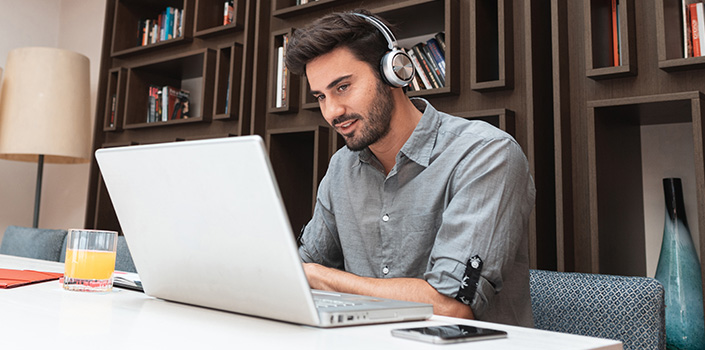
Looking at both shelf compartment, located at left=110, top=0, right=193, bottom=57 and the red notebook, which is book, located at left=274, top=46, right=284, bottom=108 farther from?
the red notebook

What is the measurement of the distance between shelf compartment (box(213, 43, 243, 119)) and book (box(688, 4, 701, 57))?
5.67ft

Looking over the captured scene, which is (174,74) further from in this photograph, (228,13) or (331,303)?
(331,303)

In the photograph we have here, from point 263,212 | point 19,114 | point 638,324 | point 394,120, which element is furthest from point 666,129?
point 19,114

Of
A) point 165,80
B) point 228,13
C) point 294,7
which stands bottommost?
point 165,80

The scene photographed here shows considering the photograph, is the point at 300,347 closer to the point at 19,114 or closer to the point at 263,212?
the point at 263,212

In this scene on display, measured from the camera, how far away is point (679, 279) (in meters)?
1.53

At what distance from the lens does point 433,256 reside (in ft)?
3.40

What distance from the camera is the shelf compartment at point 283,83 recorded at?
2.34m

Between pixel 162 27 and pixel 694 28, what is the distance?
2.45 metres

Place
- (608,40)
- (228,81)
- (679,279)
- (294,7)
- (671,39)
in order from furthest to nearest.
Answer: (228,81), (294,7), (608,40), (671,39), (679,279)

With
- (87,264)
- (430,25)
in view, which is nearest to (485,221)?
(87,264)

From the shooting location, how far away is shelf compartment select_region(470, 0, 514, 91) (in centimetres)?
183

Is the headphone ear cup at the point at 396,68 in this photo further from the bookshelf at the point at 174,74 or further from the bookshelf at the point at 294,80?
the bookshelf at the point at 174,74

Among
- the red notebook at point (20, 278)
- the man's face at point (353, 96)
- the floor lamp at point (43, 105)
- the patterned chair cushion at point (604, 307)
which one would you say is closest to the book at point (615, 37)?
the man's face at point (353, 96)
